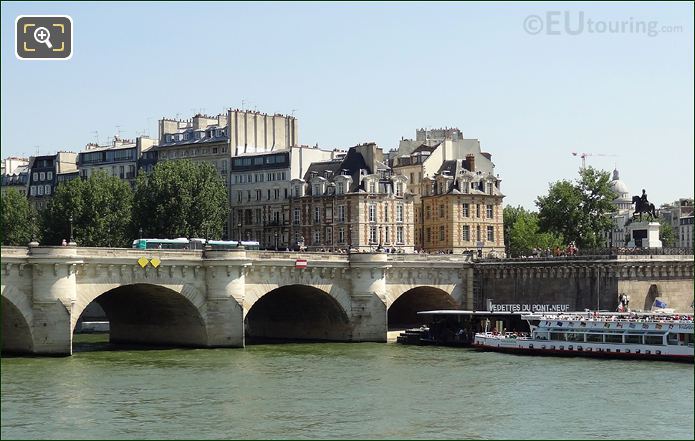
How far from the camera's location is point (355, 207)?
327 feet

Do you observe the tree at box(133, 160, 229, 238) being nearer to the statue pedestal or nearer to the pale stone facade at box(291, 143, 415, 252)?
the pale stone facade at box(291, 143, 415, 252)

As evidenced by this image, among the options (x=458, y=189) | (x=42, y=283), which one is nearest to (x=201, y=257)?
(x=42, y=283)

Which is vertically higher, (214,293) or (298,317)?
(214,293)

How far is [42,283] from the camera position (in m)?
59.6

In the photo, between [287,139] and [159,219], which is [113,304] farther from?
[287,139]

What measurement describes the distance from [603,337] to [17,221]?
58927 millimetres

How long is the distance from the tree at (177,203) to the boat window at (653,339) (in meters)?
45.5

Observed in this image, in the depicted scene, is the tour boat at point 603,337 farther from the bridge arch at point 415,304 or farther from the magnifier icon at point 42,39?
the magnifier icon at point 42,39

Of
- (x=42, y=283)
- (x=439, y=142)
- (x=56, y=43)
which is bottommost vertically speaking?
(x=42, y=283)

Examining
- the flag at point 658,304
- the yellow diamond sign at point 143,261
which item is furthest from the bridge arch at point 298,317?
the flag at point 658,304

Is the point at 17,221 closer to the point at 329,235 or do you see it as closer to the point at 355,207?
the point at 329,235

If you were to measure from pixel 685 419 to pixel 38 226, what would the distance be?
251ft

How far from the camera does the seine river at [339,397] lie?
39031 mm

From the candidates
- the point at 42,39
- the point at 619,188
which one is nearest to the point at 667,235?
the point at 619,188
